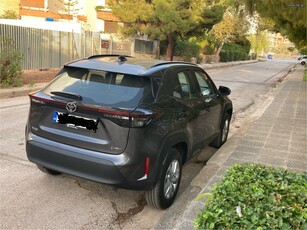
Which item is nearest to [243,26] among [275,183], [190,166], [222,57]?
[222,57]

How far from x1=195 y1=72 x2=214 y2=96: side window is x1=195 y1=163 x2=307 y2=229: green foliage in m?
2.83

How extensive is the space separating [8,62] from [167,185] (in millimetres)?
9686

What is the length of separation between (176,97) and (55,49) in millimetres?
17081

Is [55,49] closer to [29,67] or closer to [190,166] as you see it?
[29,67]

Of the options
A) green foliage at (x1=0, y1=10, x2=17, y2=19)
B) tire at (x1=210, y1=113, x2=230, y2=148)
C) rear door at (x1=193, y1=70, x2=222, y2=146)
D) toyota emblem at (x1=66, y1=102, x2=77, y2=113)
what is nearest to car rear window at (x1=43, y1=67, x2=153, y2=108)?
toyota emblem at (x1=66, y1=102, x2=77, y2=113)

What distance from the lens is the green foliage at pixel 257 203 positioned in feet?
6.25

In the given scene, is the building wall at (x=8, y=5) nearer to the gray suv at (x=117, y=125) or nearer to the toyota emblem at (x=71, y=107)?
the gray suv at (x=117, y=125)

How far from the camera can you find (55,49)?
1988cm

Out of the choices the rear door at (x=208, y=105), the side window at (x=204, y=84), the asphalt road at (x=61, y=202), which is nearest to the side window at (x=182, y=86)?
the rear door at (x=208, y=105)

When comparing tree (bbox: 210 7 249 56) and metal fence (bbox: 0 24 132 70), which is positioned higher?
tree (bbox: 210 7 249 56)

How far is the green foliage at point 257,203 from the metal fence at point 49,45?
48.8ft

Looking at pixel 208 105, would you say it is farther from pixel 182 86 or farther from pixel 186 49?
pixel 186 49

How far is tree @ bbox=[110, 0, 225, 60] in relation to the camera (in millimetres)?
25984

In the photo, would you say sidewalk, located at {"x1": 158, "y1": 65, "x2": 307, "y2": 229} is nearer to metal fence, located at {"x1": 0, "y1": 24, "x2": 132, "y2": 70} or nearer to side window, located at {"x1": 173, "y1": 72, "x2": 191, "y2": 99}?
side window, located at {"x1": 173, "y1": 72, "x2": 191, "y2": 99}
